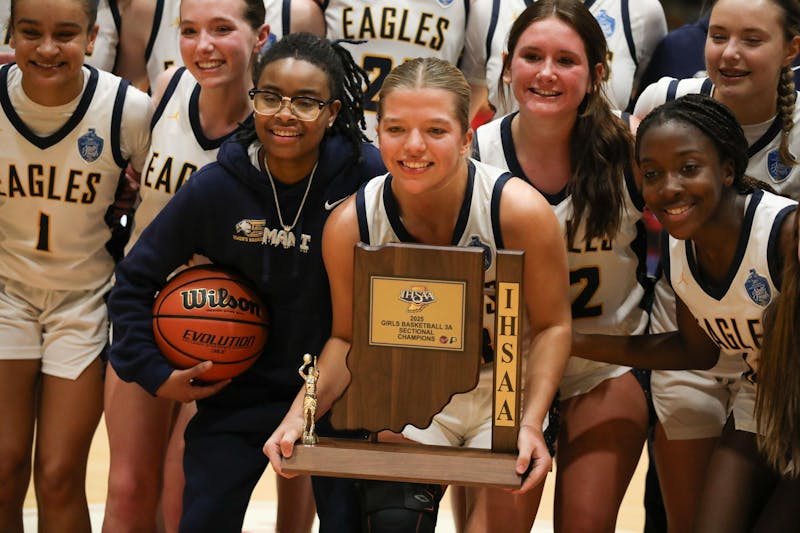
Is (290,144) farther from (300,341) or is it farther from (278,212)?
(300,341)

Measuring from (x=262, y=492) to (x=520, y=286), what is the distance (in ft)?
9.83

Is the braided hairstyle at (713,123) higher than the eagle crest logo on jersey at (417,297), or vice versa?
the braided hairstyle at (713,123)

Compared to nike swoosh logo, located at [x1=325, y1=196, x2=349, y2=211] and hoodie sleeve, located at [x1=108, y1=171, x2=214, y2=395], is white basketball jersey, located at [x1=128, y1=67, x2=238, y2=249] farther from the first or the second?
nike swoosh logo, located at [x1=325, y1=196, x2=349, y2=211]

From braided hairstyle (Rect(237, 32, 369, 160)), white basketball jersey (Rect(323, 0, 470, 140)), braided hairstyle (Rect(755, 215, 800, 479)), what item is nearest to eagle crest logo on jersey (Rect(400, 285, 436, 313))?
braided hairstyle (Rect(237, 32, 369, 160))

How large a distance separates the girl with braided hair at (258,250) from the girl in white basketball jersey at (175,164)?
354mm

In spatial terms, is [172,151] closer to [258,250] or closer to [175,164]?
[175,164]

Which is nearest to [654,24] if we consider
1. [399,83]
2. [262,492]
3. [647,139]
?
[647,139]

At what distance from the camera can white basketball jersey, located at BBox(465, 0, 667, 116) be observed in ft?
14.4

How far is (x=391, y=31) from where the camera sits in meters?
4.46

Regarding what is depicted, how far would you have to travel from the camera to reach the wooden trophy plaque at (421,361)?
2887 millimetres

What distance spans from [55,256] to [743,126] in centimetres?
228

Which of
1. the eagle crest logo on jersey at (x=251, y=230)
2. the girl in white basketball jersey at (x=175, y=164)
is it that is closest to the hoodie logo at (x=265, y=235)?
the eagle crest logo on jersey at (x=251, y=230)

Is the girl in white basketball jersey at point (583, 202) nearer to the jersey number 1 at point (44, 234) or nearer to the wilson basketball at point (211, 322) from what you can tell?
the wilson basketball at point (211, 322)

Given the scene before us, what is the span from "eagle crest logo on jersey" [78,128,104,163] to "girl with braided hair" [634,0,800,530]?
6.58ft
